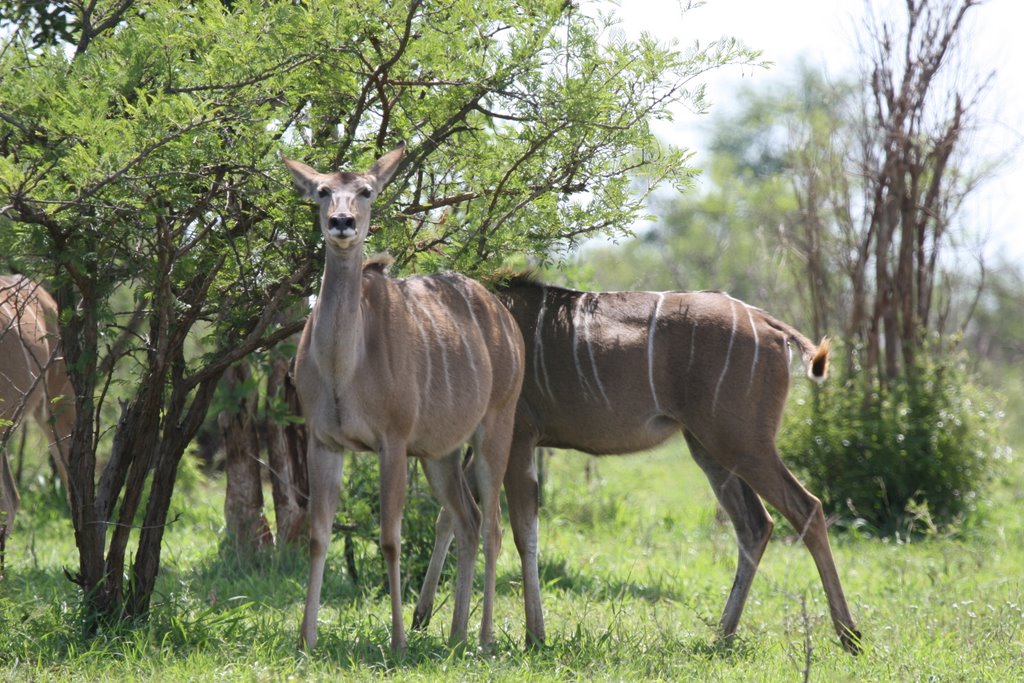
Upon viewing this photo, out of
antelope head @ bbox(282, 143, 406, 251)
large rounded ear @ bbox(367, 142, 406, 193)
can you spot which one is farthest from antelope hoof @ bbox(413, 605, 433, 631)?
large rounded ear @ bbox(367, 142, 406, 193)

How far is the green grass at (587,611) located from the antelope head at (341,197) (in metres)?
1.30

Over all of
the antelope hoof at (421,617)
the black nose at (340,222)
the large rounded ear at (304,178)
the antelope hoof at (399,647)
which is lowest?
the antelope hoof at (421,617)

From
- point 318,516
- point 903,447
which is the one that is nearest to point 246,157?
point 318,516

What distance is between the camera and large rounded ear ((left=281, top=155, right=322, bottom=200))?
3.79 metres

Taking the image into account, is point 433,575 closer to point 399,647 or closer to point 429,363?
point 399,647

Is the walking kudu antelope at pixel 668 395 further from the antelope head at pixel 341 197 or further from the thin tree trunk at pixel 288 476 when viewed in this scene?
the antelope head at pixel 341 197

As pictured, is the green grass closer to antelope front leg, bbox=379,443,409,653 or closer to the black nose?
antelope front leg, bbox=379,443,409,653

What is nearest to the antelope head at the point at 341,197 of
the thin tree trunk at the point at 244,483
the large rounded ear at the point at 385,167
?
the large rounded ear at the point at 385,167

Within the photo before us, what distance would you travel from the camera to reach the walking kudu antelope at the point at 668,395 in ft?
16.2

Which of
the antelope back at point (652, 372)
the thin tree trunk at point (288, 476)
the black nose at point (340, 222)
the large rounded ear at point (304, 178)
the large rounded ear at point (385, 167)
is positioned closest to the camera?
the black nose at point (340, 222)

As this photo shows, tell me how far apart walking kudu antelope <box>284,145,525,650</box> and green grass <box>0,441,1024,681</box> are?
1.03ft

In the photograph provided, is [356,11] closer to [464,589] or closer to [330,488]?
[330,488]

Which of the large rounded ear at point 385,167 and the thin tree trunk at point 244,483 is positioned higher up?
the large rounded ear at point 385,167

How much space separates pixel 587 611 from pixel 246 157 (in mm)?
2462
